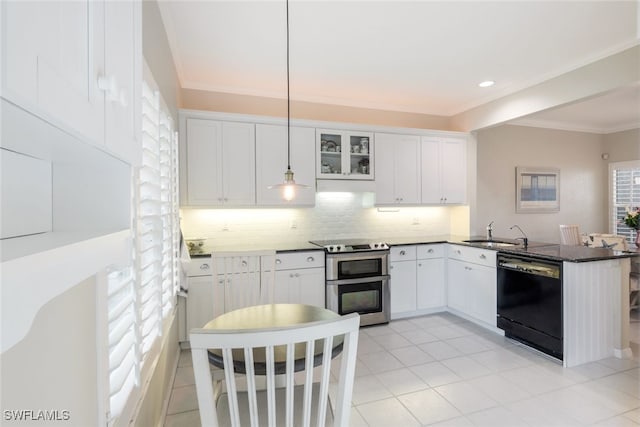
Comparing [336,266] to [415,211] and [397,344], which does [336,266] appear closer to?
[397,344]

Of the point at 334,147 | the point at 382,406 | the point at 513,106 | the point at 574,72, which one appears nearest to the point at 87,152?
the point at 382,406

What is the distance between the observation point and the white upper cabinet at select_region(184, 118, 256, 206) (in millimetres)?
3367

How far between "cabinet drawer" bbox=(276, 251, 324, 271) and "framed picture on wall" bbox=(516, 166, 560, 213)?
348 centimetres

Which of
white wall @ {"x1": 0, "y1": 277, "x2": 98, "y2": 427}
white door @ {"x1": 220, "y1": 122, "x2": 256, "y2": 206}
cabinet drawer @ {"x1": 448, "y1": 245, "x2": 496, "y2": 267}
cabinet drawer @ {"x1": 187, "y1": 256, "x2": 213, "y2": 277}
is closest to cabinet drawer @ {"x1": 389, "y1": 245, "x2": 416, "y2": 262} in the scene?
cabinet drawer @ {"x1": 448, "y1": 245, "x2": 496, "y2": 267}

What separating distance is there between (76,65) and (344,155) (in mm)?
3582

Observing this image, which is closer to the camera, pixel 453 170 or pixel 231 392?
pixel 231 392

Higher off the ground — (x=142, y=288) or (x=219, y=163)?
(x=219, y=163)

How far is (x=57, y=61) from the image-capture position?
1.33ft

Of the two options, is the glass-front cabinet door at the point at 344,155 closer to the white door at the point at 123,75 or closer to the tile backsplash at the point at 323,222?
the tile backsplash at the point at 323,222

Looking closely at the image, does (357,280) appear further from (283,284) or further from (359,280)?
(283,284)

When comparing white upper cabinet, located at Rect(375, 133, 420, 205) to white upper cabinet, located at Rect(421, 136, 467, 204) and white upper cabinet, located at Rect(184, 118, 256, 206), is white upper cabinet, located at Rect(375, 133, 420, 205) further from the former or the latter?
white upper cabinet, located at Rect(184, 118, 256, 206)

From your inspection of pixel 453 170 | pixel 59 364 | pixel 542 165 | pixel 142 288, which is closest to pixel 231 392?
pixel 59 364

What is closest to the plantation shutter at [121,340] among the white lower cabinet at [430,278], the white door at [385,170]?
the white door at [385,170]

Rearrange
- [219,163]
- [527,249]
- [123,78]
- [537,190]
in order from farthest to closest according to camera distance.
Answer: [537,190]
[219,163]
[527,249]
[123,78]
